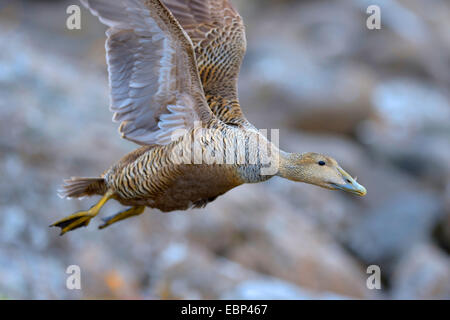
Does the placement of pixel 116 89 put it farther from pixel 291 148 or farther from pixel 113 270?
pixel 291 148

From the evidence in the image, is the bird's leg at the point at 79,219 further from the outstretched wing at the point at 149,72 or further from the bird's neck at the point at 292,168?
the bird's neck at the point at 292,168

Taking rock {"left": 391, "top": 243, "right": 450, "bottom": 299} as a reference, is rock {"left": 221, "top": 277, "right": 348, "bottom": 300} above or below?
above

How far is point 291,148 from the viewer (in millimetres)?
15031

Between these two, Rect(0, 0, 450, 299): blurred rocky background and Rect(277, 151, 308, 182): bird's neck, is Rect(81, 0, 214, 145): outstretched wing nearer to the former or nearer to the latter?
Rect(277, 151, 308, 182): bird's neck

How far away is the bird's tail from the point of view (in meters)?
5.75

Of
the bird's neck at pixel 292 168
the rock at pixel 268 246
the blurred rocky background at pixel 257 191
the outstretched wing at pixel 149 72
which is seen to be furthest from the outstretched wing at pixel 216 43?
the rock at pixel 268 246

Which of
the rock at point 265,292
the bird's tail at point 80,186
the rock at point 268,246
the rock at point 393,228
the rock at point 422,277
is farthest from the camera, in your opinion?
the rock at point 393,228

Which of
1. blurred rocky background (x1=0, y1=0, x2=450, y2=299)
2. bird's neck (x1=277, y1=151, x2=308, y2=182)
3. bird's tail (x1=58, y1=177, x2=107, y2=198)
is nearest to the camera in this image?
bird's neck (x1=277, y1=151, x2=308, y2=182)

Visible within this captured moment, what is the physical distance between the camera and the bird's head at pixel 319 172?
15.3ft

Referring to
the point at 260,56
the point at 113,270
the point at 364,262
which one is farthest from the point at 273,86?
the point at 113,270


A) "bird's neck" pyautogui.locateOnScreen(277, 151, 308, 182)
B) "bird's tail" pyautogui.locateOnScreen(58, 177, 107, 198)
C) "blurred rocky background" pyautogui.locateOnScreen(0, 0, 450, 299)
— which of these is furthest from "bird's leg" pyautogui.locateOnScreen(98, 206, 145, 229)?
"bird's neck" pyautogui.locateOnScreen(277, 151, 308, 182)

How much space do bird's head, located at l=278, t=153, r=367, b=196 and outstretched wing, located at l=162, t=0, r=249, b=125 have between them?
1.11 meters

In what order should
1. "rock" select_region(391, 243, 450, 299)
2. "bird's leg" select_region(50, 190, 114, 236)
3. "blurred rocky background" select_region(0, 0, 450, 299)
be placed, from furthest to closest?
"rock" select_region(391, 243, 450, 299)
"blurred rocky background" select_region(0, 0, 450, 299)
"bird's leg" select_region(50, 190, 114, 236)

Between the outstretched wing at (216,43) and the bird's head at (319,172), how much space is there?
1110 mm
